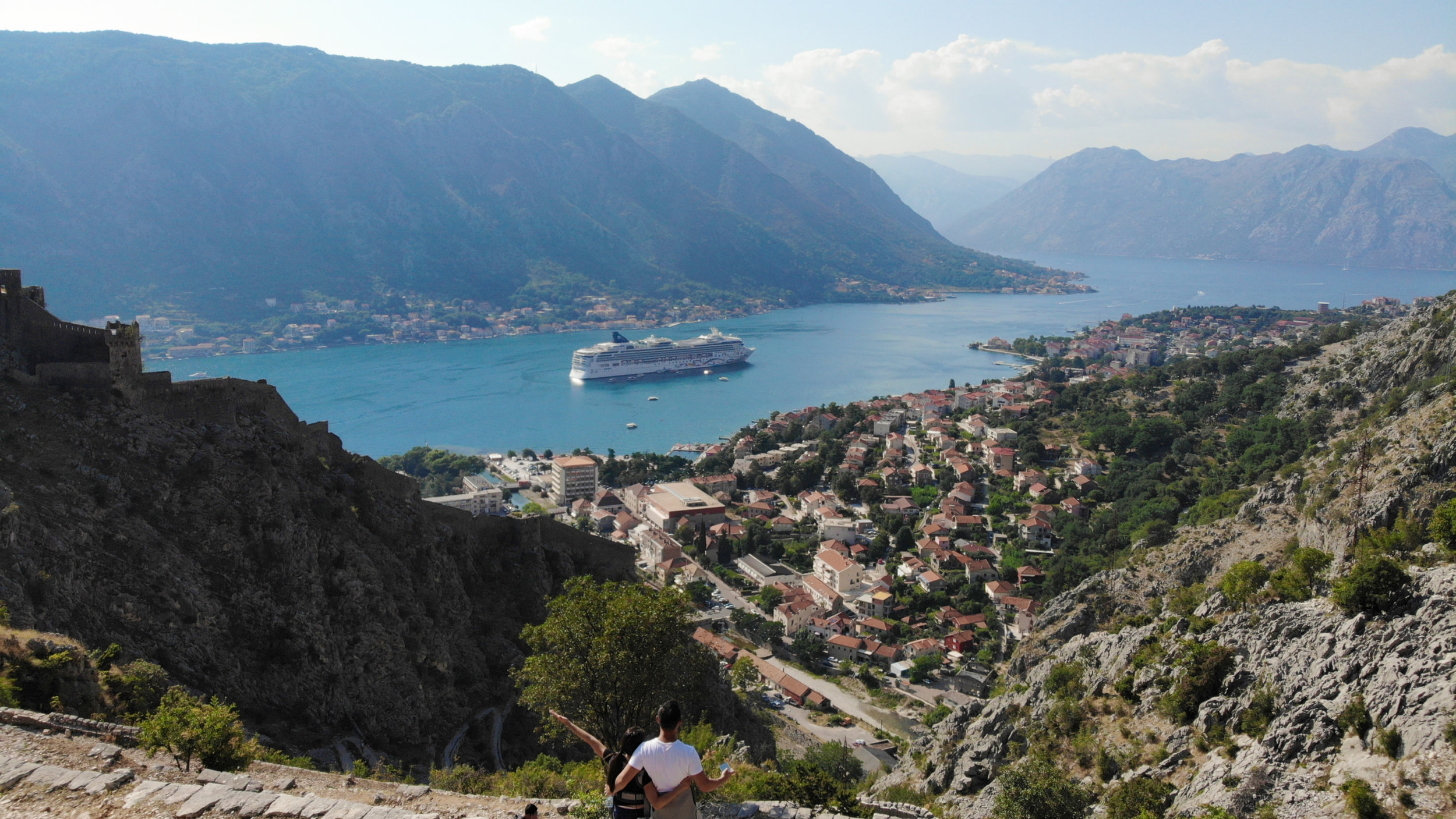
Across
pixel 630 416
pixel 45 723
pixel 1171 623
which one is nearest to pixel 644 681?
pixel 45 723

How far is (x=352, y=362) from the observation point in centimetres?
6906

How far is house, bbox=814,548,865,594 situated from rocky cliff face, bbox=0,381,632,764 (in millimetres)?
15436

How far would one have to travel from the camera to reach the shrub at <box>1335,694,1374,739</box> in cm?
699

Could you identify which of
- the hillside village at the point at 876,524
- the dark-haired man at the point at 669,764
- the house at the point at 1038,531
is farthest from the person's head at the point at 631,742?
the house at the point at 1038,531

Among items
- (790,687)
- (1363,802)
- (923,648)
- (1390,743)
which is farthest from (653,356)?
(1363,802)

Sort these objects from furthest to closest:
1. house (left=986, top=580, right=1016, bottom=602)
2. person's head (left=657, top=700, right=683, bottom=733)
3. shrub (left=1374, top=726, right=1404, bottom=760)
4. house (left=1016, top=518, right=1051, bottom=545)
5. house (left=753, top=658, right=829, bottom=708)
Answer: house (left=1016, top=518, right=1051, bottom=545)
house (left=986, top=580, right=1016, bottom=602)
house (left=753, top=658, right=829, bottom=708)
shrub (left=1374, top=726, right=1404, bottom=760)
person's head (left=657, top=700, right=683, bottom=733)

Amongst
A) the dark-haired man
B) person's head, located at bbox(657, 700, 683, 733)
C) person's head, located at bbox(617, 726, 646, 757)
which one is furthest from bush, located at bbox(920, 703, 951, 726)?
person's head, located at bbox(657, 700, 683, 733)

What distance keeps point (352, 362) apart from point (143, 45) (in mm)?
69368

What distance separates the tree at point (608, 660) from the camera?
8016 millimetres

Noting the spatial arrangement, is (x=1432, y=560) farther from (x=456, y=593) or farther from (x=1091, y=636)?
(x=456, y=593)

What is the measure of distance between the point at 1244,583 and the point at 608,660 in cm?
843

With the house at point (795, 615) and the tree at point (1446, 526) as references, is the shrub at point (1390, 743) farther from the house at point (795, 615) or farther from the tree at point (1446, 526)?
the house at point (795, 615)

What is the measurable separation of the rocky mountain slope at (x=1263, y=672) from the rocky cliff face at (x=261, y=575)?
7.20m

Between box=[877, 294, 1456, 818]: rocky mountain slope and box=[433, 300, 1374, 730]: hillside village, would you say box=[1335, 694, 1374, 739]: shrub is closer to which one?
box=[877, 294, 1456, 818]: rocky mountain slope
